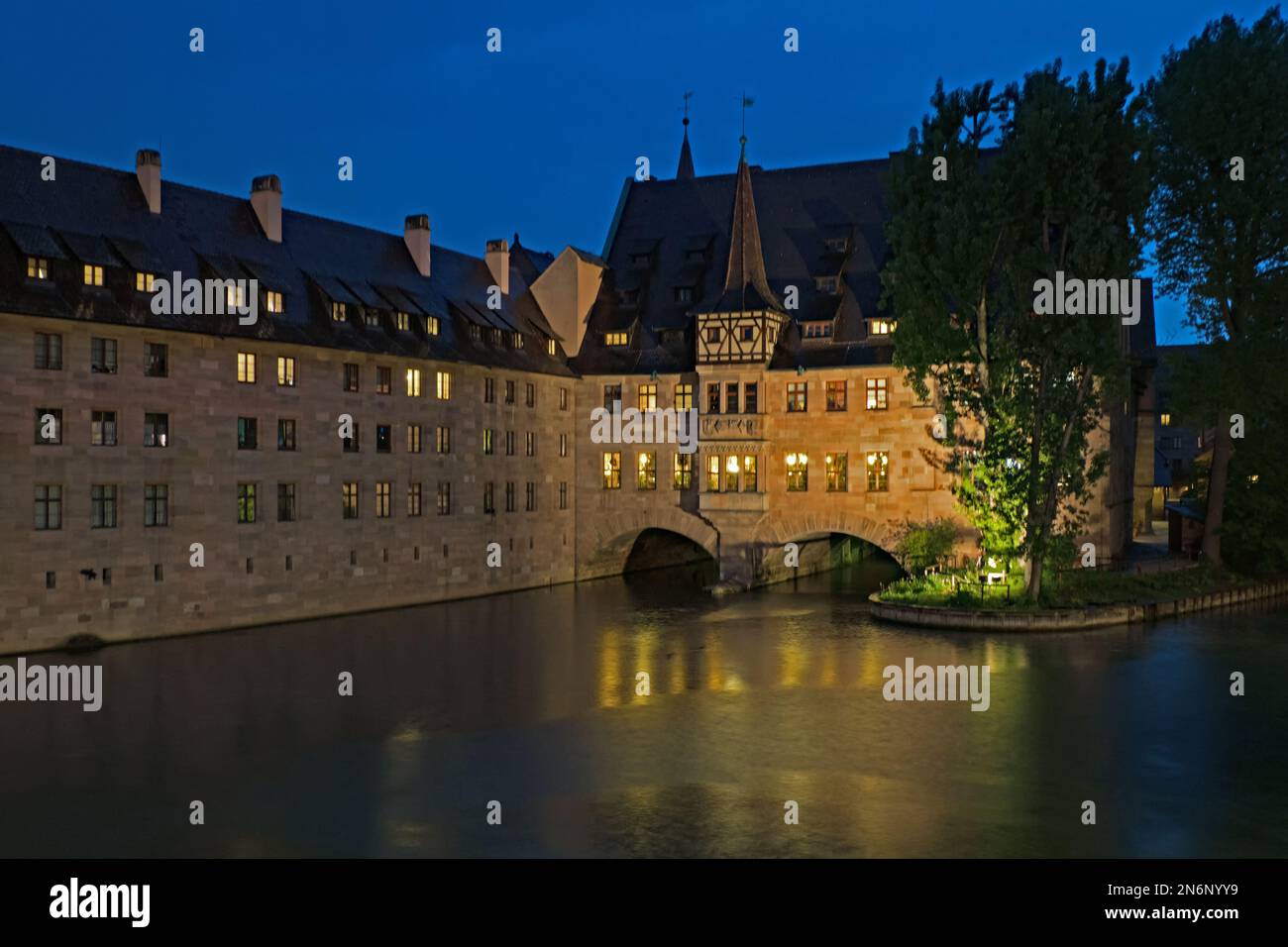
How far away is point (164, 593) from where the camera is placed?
111 feet

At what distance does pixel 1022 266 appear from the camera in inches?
1379

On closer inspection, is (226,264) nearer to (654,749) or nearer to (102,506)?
(102,506)

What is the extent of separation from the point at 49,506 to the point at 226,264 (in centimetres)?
984

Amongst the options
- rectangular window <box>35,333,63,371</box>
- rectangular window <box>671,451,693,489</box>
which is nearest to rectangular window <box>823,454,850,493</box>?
rectangular window <box>671,451,693,489</box>

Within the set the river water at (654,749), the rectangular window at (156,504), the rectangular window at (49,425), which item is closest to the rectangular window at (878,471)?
the river water at (654,749)

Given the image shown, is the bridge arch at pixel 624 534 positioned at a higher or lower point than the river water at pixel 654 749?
higher

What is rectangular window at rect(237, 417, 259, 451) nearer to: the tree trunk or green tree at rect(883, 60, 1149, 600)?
green tree at rect(883, 60, 1149, 600)

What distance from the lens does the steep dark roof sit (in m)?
32.1

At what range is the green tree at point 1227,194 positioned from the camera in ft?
127

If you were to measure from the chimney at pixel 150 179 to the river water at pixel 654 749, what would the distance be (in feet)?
45.3

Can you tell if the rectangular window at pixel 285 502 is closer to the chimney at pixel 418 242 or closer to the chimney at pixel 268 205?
the chimney at pixel 268 205

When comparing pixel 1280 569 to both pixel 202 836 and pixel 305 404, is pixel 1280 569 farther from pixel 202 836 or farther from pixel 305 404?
pixel 202 836

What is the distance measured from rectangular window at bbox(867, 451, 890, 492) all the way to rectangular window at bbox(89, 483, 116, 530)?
26.4 meters

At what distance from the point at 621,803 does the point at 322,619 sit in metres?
23.2
